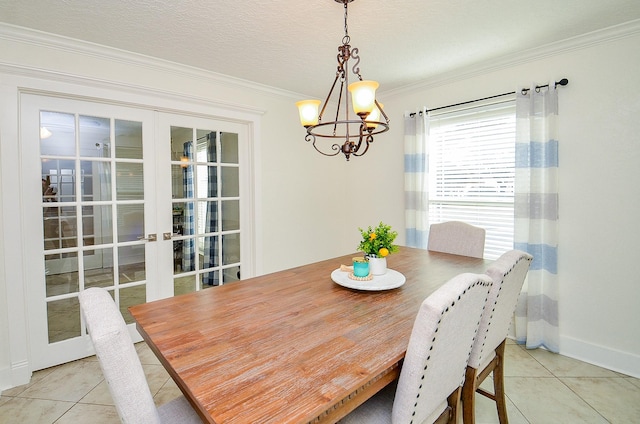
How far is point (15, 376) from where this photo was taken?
2133 millimetres

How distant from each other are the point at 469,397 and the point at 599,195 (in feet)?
6.46

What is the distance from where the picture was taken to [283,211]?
358 cm

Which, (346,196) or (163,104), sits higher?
(163,104)

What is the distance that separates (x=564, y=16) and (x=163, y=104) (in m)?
3.08

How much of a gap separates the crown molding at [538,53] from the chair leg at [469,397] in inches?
101

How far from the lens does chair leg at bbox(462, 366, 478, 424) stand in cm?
141

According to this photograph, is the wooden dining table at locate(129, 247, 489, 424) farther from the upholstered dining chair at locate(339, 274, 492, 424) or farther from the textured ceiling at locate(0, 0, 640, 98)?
the textured ceiling at locate(0, 0, 640, 98)

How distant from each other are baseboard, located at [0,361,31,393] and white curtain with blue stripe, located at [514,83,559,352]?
3857mm

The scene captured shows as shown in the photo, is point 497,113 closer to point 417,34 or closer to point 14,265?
point 417,34

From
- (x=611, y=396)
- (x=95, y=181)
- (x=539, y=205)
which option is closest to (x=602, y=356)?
(x=611, y=396)

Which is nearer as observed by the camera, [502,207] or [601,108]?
[601,108]

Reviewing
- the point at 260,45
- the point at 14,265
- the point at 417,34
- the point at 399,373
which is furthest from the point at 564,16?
the point at 14,265

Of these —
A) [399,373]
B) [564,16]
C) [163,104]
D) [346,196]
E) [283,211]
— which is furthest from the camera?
[346,196]

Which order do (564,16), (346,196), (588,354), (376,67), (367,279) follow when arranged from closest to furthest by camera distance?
(367,279) < (564,16) < (588,354) < (376,67) < (346,196)
